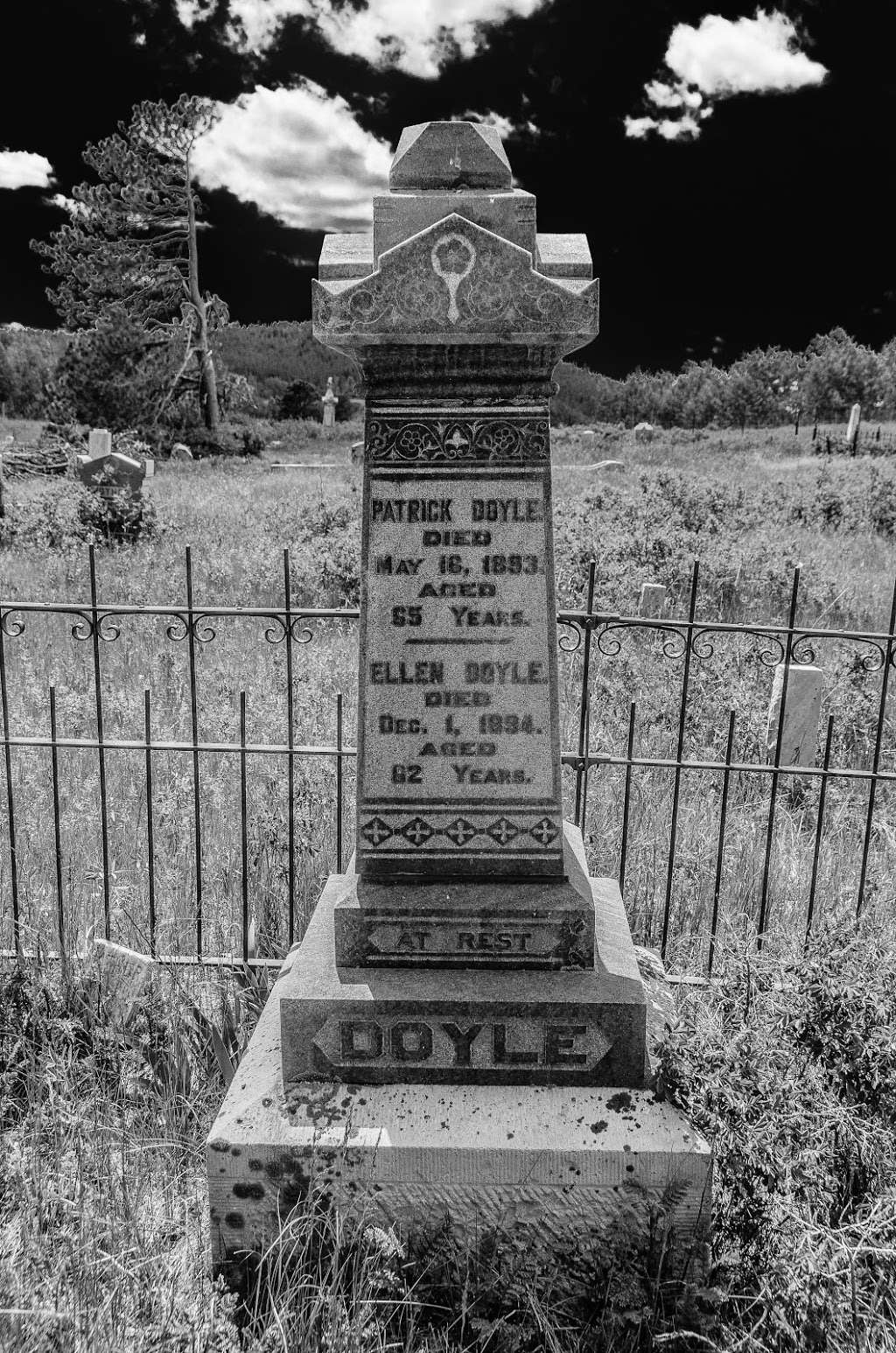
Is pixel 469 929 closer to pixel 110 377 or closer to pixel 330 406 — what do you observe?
pixel 110 377

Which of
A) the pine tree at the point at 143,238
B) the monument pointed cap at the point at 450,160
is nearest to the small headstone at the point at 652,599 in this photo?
the monument pointed cap at the point at 450,160

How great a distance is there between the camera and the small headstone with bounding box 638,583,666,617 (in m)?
8.49

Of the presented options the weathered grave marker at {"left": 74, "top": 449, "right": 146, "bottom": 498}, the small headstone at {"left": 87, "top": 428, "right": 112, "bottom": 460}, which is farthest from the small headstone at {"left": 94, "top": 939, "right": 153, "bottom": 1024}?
the small headstone at {"left": 87, "top": 428, "right": 112, "bottom": 460}

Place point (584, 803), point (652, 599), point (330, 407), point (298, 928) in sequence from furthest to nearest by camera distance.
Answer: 1. point (330, 407)
2. point (652, 599)
3. point (584, 803)
4. point (298, 928)

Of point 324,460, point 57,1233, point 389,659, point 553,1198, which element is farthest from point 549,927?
point 324,460

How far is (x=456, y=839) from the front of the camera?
104 inches

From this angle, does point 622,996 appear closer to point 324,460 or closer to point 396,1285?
point 396,1285

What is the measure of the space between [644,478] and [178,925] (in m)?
16.5

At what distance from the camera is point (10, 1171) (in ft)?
8.73

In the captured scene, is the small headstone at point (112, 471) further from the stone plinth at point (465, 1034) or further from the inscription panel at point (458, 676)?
the stone plinth at point (465, 1034)

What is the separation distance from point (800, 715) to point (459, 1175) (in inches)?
186

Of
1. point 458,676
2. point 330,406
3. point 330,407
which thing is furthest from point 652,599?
point 330,406

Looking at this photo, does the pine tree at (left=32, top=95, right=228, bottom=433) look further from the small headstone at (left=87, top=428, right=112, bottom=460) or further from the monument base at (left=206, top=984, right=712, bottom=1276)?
the monument base at (left=206, top=984, right=712, bottom=1276)

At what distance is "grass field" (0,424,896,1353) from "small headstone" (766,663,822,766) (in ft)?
0.68
